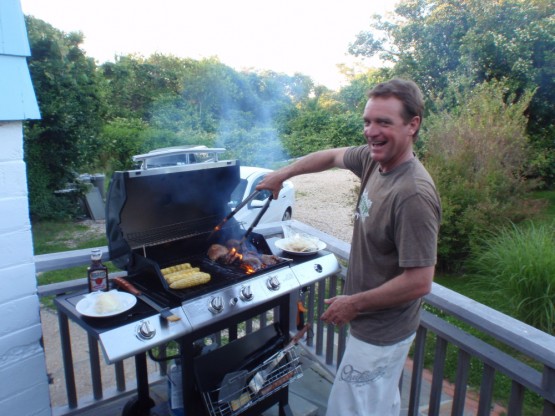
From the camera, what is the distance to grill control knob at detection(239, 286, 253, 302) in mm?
1891

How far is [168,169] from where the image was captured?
201cm

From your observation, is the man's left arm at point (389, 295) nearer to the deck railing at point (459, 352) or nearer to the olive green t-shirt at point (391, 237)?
the olive green t-shirt at point (391, 237)

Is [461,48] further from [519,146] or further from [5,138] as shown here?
[5,138]

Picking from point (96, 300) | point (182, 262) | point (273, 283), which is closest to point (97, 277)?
point (96, 300)

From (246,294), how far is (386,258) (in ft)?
2.15

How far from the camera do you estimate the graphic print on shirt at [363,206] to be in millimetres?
1790

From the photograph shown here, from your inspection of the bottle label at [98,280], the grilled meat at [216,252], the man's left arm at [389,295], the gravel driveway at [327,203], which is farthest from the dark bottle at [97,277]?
the gravel driveway at [327,203]

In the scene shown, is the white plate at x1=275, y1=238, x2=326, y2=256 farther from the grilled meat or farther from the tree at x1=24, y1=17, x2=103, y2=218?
the tree at x1=24, y1=17, x2=103, y2=218

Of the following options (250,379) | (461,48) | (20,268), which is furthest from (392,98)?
(461,48)

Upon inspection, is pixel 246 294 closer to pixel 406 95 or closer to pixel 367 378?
pixel 367 378

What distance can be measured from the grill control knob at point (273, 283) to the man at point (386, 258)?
33cm

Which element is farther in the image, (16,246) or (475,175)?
(475,175)

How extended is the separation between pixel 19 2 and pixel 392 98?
1.68 metres

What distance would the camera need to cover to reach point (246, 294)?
1902mm
